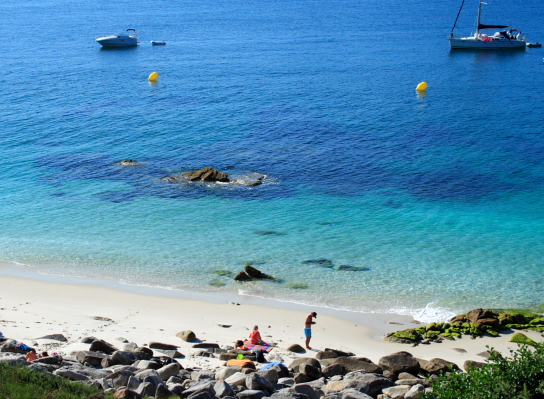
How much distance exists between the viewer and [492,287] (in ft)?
107

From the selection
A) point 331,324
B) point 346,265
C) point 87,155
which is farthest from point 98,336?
point 87,155

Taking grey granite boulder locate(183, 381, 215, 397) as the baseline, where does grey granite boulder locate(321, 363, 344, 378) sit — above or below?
below

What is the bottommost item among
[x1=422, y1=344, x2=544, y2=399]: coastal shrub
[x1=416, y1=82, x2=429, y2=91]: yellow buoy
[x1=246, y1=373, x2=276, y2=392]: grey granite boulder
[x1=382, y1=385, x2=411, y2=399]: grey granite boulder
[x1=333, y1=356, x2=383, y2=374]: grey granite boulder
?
[x1=333, y1=356, x2=383, y2=374]: grey granite boulder

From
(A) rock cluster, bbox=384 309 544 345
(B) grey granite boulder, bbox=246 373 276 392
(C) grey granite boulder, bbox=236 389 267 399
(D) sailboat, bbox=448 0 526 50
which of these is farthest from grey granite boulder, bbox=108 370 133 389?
(D) sailboat, bbox=448 0 526 50

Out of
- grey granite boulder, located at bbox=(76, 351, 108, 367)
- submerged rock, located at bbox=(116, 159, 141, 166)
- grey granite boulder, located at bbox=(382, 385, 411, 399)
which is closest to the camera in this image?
grey granite boulder, located at bbox=(382, 385, 411, 399)

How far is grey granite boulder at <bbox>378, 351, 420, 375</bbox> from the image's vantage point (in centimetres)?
2181

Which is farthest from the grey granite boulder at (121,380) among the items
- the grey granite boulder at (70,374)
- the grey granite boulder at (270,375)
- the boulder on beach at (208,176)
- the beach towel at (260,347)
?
the boulder on beach at (208,176)

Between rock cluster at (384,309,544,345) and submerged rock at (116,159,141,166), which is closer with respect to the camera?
rock cluster at (384,309,544,345)

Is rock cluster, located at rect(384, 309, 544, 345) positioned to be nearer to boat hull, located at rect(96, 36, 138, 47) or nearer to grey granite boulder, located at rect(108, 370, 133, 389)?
grey granite boulder, located at rect(108, 370, 133, 389)

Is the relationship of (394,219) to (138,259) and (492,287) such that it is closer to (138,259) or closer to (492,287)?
(492,287)

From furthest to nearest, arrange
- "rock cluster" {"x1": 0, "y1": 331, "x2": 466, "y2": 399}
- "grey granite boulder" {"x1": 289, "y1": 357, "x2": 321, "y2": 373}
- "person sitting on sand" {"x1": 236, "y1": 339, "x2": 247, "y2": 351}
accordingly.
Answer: "person sitting on sand" {"x1": 236, "y1": 339, "x2": 247, "y2": 351} → "grey granite boulder" {"x1": 289, "y1": 357, "x2": 321, "y2": 373} → "rock cluster" {"x1": 0, "y1": 331, "x2": 466, "y2": 399}

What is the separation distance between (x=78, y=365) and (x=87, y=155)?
126ft

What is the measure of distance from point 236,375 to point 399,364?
20.5 feet

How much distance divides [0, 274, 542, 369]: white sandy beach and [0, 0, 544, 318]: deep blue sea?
5.46 feet
